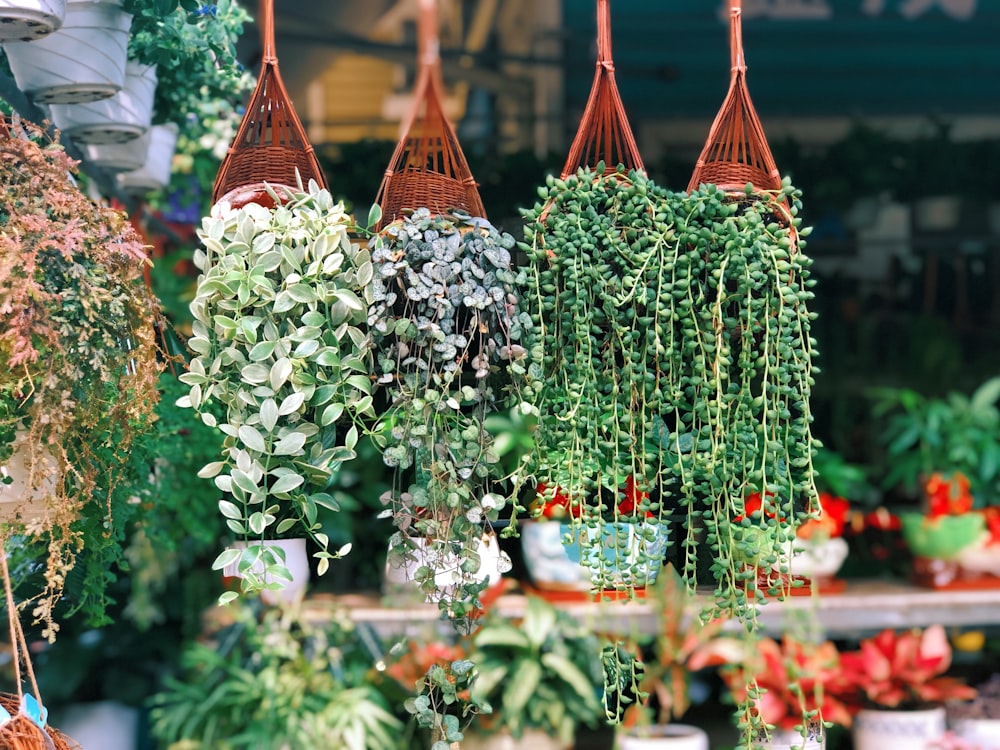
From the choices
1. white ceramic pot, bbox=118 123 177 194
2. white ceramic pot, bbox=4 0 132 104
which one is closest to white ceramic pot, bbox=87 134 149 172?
white ceramic pot, bbox=118 123 177 194

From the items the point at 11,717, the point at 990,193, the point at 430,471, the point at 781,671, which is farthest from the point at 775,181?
the point at 990,193

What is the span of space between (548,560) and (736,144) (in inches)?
68.0

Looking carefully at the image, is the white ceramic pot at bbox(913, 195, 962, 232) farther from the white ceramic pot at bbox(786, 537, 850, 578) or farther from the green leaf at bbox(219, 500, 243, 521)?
the green leaf at bbox(219, 500, 243, 521)

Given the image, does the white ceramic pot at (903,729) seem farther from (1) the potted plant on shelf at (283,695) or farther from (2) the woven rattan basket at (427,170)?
(2) the woven rattan basket at (427,170)

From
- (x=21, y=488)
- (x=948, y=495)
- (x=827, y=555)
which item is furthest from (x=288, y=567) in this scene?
(x=948, y=495)

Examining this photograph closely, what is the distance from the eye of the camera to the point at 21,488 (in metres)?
1.36

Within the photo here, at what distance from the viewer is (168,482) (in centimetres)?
220

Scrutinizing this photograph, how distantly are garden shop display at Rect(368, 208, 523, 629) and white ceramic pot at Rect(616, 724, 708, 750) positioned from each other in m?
1.68

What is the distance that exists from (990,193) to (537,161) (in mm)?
1495

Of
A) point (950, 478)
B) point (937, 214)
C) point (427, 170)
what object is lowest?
point (950, 478)

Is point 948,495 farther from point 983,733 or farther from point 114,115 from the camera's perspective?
point 114,115

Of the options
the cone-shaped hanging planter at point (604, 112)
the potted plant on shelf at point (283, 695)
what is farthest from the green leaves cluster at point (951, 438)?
the cone-shaped hanging planter at point (604, 112)

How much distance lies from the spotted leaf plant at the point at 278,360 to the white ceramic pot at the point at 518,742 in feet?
6.17

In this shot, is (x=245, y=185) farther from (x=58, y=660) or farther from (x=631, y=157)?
(x=58, y=660)
